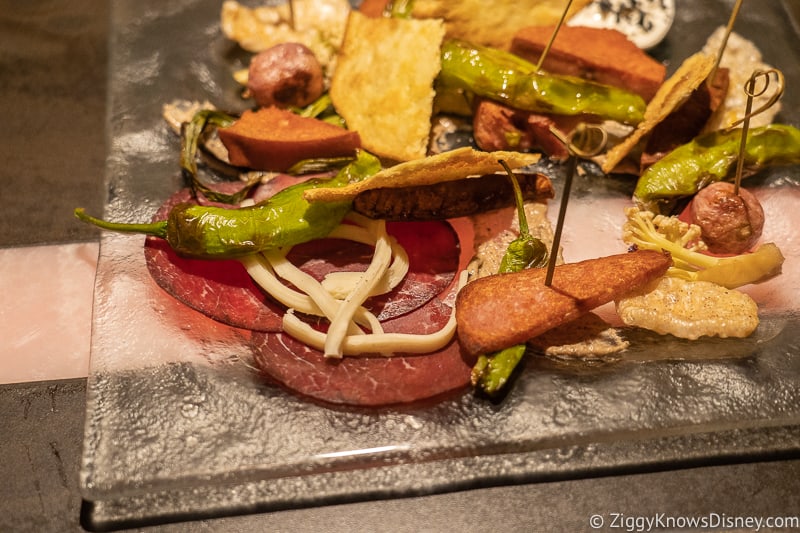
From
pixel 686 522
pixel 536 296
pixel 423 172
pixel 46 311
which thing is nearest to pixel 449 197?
pixel 423 172

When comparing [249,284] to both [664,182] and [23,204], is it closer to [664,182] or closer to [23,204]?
[23,204]

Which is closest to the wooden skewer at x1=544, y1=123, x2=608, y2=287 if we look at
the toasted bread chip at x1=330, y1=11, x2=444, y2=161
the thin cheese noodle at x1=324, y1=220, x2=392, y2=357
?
the thin cheese noodle at x1=324, y1=220, x2=392, y2=357

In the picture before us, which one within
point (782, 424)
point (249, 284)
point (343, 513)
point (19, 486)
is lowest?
point (19, 486)

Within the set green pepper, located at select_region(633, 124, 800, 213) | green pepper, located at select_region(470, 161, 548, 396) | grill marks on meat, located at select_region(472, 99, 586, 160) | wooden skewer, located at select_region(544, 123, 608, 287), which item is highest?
wooden skewer, located at select_region(544, 123, 608, 287)

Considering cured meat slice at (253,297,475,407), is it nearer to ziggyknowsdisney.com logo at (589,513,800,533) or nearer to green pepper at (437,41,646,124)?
ziggyknowsdisney.com logo at (589,513,800,533)

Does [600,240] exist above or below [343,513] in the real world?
above

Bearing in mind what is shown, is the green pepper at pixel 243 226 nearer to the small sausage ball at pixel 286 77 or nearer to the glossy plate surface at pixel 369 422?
the glossy plate surface at pixel 369 422

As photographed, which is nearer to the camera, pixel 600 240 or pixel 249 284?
pixel 249 284

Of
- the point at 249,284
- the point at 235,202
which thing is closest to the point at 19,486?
the point at 249,284
